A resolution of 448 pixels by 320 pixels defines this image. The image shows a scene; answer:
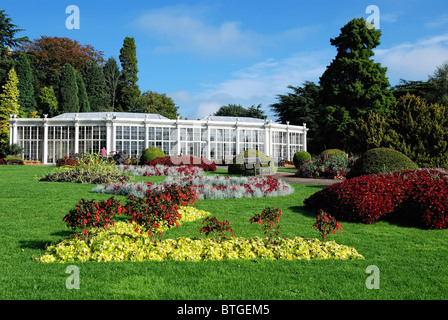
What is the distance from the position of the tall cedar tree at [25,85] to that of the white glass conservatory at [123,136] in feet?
31.8

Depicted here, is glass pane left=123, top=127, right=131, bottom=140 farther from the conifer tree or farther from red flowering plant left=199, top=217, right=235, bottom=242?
red flowering plant left=199, top=217, right=235, bottom=242

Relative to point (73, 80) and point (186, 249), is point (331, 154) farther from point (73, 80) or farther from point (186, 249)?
point (73, 80)

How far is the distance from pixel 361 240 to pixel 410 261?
117 cm

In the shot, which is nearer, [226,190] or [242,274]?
[242,274]

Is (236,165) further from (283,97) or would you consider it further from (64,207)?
(283,97)

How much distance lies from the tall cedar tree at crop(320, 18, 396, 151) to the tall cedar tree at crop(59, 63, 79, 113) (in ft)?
87.8

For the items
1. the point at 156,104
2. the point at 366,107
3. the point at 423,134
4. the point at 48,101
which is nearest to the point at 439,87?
the point at 366,107

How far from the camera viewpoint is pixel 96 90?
45.8 metres

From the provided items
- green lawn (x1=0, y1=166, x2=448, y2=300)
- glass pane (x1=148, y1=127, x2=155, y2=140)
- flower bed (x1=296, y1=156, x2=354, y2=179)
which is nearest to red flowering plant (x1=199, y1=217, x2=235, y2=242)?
green lawn (x1=0, y1=166, x2=448, y2=300)

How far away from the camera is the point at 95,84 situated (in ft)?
149

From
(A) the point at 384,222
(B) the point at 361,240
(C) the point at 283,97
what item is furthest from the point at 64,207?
(C) the point at 283,97

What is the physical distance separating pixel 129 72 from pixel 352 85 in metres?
30.4
